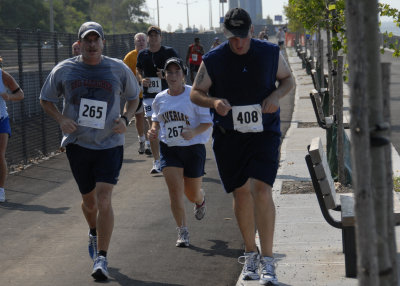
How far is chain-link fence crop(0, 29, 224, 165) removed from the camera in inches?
575

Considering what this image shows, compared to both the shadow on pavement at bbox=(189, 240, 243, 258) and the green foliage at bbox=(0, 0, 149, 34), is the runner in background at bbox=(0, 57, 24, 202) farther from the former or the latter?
the green foliage at bbox=(0, 0, 149, 34)

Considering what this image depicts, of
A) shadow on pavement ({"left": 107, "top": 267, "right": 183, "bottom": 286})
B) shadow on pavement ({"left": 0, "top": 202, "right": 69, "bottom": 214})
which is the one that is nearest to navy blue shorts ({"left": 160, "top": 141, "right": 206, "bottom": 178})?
→ shadow on pavement ({"left": 107, "top": 267, "right": 183, "bottom": 286})

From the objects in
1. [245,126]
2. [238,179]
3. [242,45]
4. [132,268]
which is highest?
[242,45]

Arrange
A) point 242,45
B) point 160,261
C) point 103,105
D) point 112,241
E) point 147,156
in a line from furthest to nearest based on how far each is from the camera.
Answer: point 147,156 < point 112,241 < point 160,261 < point 103,105 < point 242,45

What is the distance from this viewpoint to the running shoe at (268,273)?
21.1ft

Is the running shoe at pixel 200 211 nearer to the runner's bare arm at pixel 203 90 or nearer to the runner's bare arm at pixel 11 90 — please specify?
the runner's bare arm at pixel 203 90

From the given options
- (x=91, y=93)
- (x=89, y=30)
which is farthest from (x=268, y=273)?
(x=89, y=30)

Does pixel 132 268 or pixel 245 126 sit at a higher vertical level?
pixel 245 126

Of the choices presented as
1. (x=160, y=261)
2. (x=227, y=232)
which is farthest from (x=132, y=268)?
(x=227, y=232)

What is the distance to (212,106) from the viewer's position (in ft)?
21.6

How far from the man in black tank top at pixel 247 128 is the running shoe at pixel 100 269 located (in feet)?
3.59

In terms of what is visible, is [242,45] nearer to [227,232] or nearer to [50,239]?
[227,232]

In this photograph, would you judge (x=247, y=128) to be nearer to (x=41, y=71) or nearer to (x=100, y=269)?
(x=100, y=269)

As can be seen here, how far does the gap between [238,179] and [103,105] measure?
1.25m
